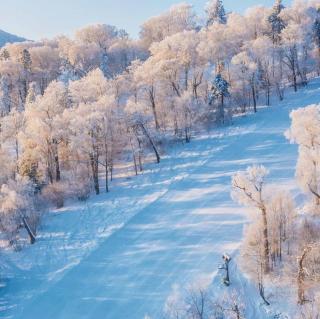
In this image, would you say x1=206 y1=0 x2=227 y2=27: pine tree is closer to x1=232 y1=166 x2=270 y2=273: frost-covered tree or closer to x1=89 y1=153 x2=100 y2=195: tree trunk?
x1=89 y1=153 x2=100 y2=195: tree trunk

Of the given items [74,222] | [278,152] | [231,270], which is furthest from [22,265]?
[278,152]

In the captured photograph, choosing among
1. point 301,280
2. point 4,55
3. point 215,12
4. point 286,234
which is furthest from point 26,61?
point 301,280

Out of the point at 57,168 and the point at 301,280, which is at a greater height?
the point at 57,168

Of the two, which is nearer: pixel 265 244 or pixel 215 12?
pixel 265 244

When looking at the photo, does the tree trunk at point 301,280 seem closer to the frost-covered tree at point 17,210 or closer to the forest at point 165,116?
the forest at point 165,116

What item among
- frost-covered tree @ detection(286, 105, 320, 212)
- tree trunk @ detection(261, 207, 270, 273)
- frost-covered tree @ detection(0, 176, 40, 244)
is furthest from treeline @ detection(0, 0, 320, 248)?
tree trunk @ detection(261, 207, 270, 273)

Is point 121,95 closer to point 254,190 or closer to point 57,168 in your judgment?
point 57,168

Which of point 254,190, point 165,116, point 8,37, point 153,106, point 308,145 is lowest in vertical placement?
point 254,190
